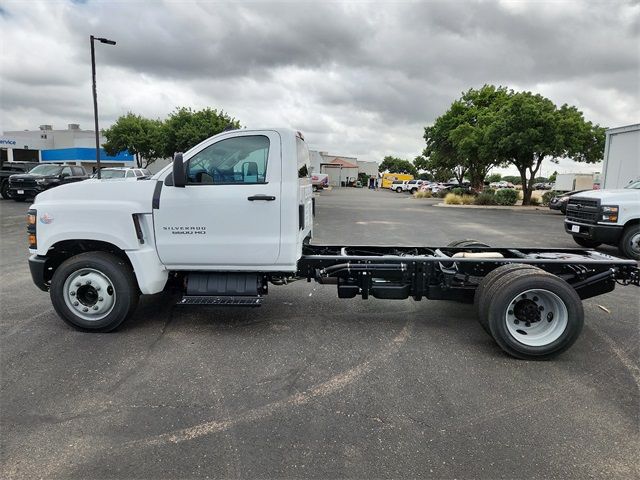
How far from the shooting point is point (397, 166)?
150 m

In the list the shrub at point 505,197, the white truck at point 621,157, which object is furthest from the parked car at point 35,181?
the shrub at point 505,197

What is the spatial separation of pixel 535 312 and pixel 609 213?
22.5 feet

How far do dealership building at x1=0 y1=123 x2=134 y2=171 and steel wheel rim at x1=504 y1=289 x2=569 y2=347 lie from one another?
6058 cm

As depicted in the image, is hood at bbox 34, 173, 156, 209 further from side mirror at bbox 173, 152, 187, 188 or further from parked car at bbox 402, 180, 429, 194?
parked car at bbox 402, 180, 429, 194

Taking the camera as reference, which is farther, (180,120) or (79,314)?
(180,120)

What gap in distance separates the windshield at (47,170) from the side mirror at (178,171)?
20635mm

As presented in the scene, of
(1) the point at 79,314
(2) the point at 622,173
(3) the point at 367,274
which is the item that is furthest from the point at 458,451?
(2) the point at 622,173

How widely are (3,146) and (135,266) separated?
67.7 metres

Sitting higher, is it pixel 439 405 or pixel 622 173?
pixel 622 173

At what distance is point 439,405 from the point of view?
141 inches

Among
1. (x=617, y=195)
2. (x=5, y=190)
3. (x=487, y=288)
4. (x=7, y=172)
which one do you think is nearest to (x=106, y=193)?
(x=487, y=288)

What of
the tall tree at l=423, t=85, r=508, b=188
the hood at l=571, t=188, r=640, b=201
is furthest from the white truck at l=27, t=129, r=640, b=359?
the tall tree at l=423, t=85, r=508, b=188

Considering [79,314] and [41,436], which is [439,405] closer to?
[41,436]

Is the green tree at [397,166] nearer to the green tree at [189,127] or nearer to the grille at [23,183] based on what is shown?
the green tree at [189,127]
